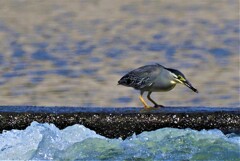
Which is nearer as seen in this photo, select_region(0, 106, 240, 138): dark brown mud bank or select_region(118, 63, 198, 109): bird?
select_region(0, 106, 240, 138): dark brown mud bank

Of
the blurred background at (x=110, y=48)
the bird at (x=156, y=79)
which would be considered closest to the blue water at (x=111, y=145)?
the bird at (x=156, y=79)

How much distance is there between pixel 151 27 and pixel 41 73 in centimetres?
526

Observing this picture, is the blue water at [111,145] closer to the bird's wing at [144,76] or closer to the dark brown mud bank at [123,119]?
the dark brown mud bank at [123,119]

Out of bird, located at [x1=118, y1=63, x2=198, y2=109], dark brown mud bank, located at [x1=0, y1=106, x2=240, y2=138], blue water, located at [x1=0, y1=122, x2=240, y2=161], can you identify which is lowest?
blue water, located at [x1=0, y1=122, x2=240, y2=161]

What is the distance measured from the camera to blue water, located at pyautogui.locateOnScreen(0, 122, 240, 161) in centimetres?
573

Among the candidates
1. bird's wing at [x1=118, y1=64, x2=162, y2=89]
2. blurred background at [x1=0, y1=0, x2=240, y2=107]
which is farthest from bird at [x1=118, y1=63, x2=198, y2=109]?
blurred background at [x1=0, y1=0, x2=240, y2=107]

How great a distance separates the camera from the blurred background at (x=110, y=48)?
32.8 feet

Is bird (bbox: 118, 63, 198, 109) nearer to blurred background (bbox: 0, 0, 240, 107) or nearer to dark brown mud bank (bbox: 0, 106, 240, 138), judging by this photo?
dark brown mud bank (bbox: 0, 106, 240, 138)

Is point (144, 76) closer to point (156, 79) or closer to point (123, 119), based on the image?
point (156, 79)

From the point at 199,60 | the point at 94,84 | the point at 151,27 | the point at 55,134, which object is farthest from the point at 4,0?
the point at 55,134

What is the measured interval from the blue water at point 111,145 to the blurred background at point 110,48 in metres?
3.39

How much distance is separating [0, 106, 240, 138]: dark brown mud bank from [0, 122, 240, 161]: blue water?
0.60ft

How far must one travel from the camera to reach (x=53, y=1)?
21.2 m

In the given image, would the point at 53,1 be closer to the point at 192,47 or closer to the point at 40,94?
the point at 192,47
